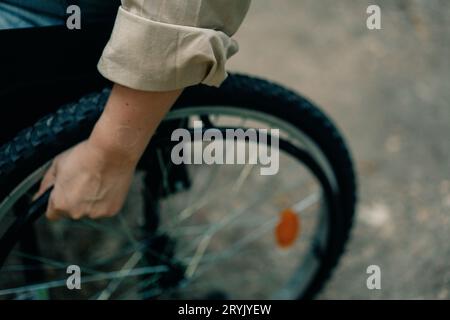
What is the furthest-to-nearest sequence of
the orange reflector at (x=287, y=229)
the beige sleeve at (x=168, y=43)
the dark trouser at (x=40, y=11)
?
1. the orange reflector at (x=287, y=229)
2. the dark trouser at (x=40, y=11)
3. the beige sleeve at (x=168, y=43)

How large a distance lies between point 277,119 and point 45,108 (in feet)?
1.40

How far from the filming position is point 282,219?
1.60m

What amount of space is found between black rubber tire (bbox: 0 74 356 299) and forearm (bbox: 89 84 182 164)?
2.7 inches

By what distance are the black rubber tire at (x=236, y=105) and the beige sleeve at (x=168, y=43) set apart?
145 mm

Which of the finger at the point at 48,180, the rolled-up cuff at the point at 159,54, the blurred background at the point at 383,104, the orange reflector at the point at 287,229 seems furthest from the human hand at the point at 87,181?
the blurred background at the point at 383,104

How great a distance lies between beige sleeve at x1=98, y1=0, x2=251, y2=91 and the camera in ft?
2.82

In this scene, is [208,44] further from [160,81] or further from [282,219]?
[282,219]

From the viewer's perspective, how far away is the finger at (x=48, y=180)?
1032 mm

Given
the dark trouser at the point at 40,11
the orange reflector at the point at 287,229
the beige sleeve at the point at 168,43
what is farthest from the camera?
the orange reflector at the point at 287,229

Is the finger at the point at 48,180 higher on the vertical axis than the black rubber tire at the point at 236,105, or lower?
lower

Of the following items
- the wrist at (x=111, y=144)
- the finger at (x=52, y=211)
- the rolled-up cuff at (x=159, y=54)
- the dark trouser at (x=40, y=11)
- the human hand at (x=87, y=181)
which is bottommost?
the finger at (x=52, y=211)

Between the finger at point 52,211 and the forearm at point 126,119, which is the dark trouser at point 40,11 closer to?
the forearm at point 126,119

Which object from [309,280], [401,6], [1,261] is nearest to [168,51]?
[1,261]

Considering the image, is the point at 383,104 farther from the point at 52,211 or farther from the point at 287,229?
the point at 52,211
